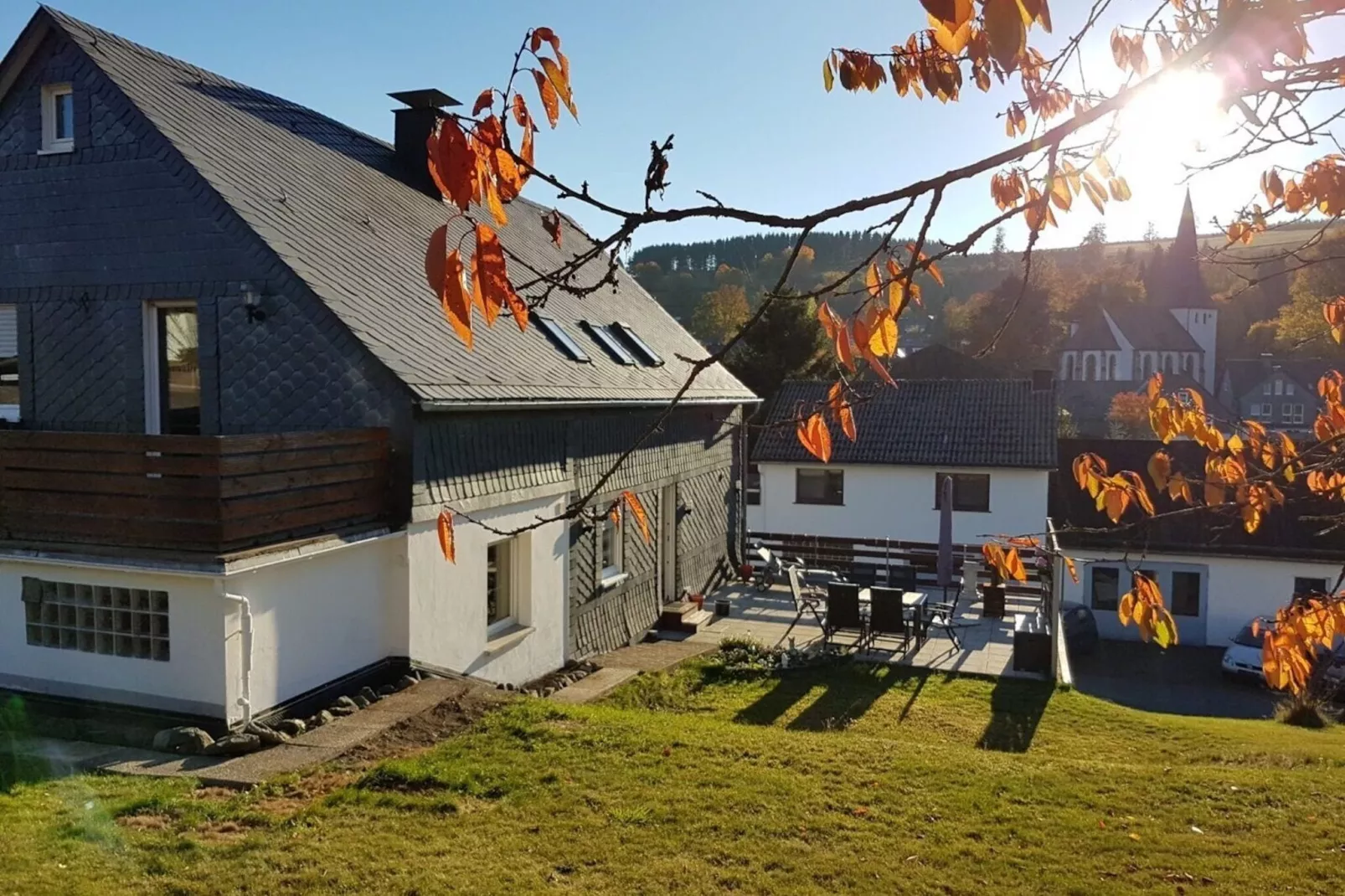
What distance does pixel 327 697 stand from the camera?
29.2 ft

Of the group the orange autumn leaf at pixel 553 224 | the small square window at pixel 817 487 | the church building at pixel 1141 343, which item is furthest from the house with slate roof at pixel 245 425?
the church building at pixel 1141 343

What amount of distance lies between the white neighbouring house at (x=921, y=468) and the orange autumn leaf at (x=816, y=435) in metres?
20.6

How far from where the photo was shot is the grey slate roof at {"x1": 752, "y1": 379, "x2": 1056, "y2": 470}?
24672 mm

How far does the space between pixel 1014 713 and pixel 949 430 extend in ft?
49.1

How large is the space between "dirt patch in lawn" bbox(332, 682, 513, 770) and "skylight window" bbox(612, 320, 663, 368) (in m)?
8.44

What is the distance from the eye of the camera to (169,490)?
791 cm

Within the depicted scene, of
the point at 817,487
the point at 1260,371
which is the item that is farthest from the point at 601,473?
the point at 1260,371

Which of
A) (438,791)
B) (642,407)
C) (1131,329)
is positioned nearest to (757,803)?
(438,791)

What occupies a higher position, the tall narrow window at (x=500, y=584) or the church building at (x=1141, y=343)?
the church building at (x=1141, y=343)

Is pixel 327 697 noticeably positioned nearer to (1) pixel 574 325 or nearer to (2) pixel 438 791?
(2) pixel 438 791

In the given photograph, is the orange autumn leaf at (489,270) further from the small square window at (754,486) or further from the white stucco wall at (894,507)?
the small square window at (754,486)

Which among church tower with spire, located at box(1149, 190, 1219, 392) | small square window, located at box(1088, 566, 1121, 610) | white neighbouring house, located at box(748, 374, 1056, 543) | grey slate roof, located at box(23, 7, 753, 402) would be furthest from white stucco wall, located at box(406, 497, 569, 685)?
church tower with spire, located at box(1149, 190, 1219, 392)

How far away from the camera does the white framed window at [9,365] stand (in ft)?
37.7

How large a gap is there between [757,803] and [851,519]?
19.9m
